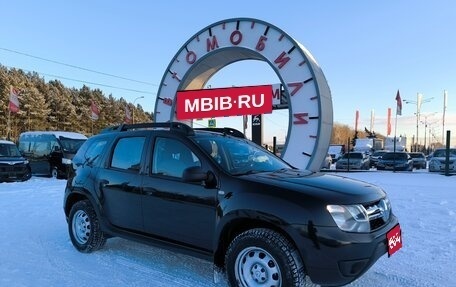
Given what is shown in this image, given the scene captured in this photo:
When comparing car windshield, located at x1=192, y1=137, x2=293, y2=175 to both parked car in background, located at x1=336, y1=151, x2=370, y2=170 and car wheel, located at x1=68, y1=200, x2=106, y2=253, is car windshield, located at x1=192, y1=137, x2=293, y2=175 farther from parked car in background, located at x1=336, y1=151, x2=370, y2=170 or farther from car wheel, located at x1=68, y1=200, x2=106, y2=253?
parked car in background, located at x1=336, y1=151, x2=370, y2=170

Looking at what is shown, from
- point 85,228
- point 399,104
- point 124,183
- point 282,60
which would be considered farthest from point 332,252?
point 399,104

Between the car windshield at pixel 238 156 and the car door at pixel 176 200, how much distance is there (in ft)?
0.70

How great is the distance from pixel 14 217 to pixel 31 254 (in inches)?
123

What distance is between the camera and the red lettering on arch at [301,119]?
13.0m

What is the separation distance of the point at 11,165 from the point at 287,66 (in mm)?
10944

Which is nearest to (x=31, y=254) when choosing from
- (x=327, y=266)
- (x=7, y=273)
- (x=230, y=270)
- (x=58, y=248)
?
(x=58, y=248)

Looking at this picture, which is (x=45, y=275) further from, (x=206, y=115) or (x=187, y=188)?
(x=206, y=115)

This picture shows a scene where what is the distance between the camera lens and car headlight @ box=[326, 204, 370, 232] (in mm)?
3756

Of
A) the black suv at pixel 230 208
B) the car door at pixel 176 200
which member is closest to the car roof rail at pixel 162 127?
the black suv at pixel 230 208

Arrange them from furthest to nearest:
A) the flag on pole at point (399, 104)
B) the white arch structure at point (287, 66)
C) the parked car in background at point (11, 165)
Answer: the flag on pole at point (399, 104) → the parked car in background at point (11, 165) → the white arch structure at point (287, 66)

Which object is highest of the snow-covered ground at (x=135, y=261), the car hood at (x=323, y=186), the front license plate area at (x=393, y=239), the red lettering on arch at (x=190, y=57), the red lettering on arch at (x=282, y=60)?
the red lettering on arch at (x=190, y=57)

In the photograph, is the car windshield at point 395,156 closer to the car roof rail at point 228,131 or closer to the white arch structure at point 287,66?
the white arch structure at point 287,66

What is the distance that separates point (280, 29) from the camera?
1348cm

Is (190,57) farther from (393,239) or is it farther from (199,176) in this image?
(393,239)
